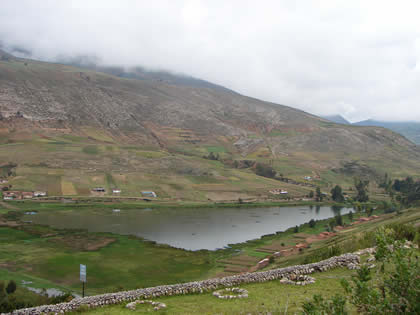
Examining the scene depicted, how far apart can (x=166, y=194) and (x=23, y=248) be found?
84.7 m

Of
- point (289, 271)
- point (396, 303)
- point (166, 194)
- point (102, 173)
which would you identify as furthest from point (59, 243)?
point (102, 173)

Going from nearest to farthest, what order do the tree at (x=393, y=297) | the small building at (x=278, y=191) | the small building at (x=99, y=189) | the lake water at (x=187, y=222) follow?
the tree at (x=393, y=297) → the lake water at (x=187, y=222) → the small building at (x=99, y=189) → the small building at (x=278, y=191)

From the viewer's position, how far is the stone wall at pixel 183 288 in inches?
845

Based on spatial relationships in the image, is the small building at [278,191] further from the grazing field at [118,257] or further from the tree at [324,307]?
the tree at [324,307]

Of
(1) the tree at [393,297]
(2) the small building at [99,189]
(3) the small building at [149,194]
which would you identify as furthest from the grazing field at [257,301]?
(2) the small building at [99,189]

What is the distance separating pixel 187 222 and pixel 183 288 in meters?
77.4

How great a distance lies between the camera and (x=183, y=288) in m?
24.0

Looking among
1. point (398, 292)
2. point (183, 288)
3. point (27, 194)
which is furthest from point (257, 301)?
point (27, 194)

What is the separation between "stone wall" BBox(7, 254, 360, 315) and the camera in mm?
21464

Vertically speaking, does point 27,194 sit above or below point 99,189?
below

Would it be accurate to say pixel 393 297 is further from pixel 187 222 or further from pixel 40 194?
pixel 40 194

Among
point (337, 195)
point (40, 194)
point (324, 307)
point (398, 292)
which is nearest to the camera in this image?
point (324, 307)

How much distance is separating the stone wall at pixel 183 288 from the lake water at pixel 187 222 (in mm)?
49306

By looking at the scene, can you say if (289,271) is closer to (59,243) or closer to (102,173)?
(59,243)
